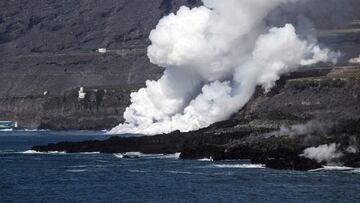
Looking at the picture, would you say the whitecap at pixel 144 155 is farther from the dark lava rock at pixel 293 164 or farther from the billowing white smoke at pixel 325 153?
the billowing white smoke at pixel 325 153

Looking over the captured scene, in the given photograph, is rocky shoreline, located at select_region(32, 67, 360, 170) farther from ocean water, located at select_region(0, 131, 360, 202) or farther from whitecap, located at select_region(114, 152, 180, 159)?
ocean water, located at select_region(0, 131, 360, 202)

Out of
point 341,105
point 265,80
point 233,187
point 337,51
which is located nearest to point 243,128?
point 341,105

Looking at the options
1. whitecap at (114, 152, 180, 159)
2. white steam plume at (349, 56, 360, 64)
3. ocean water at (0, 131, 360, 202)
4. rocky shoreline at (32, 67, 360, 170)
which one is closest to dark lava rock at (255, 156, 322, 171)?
rocky shoreline at (32, 67, 360, 170)

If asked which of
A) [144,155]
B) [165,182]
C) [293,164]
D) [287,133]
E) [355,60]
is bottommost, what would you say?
[165,182]

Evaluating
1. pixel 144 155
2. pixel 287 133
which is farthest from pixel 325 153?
pixel 144 155

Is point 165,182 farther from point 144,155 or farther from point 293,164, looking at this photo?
point 144,155

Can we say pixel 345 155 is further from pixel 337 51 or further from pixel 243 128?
pixel 337 51

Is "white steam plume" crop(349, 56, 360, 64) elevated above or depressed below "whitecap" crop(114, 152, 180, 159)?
above

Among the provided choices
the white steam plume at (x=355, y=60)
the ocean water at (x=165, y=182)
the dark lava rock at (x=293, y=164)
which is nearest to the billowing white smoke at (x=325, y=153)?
the dark lava rock at (x=293, y=164)
